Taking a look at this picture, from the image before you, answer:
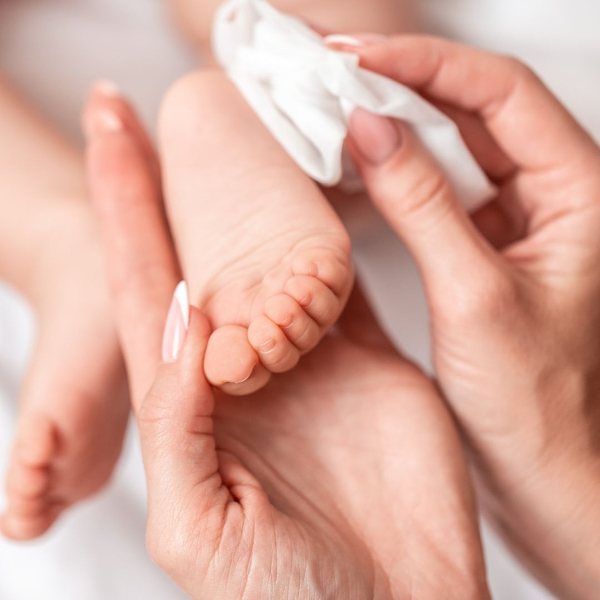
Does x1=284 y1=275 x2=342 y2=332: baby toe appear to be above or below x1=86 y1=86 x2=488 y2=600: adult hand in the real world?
above

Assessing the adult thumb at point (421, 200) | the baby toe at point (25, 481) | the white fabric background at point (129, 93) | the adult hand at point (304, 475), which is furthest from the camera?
the white fabric background at point (129, 93)

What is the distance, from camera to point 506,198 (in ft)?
2.73

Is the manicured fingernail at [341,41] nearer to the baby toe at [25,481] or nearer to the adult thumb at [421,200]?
the adult thumb at [421,200]

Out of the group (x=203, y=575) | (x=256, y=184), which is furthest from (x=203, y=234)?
(x=203, y=575)

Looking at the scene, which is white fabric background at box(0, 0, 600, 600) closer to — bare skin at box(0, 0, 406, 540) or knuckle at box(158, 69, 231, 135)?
bare skin at box(0, 0, 406, 540)

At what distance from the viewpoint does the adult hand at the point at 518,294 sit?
65cm

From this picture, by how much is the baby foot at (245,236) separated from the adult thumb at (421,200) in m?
0.07

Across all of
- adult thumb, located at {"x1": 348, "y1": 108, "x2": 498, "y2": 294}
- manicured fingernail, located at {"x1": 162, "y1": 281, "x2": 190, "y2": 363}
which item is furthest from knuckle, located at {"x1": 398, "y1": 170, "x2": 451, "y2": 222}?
manicured fingernail, located at {"x1": 162, "y1": 281, "x2": 190, "y2": 363}

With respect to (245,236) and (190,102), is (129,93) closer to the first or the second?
(190,102)

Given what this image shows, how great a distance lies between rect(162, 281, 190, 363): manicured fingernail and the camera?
0.59 meters

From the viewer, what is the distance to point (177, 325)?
23.6 inches

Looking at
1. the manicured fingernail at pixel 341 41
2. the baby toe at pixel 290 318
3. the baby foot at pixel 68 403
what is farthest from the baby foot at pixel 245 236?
the baby foot at pixel 68 403

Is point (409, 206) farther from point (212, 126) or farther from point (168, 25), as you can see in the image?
point (168, 25)

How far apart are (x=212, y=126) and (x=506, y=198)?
0.37m
